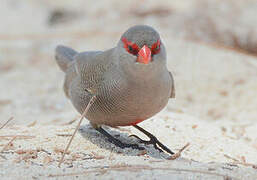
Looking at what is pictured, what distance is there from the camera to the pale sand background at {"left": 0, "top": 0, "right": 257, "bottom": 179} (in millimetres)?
2945

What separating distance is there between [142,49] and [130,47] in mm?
135

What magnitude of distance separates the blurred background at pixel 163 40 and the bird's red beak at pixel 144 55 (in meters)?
2.31

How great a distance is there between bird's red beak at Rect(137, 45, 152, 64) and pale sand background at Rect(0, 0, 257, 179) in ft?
2.08

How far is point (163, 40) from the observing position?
27.1 ft

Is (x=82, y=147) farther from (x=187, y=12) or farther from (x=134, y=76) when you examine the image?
(x=187, y=12)

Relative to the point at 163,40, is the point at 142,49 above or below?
above

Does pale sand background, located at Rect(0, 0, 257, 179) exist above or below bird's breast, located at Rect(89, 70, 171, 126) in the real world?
below

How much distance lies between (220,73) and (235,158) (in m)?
3.22

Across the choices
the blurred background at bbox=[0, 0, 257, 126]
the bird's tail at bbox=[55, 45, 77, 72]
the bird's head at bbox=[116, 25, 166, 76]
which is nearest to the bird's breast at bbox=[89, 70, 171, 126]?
the bird's head at bbox=[116, 25, 166, 76]

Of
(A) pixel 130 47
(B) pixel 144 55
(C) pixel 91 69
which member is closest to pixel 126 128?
(C) pixel 91 69

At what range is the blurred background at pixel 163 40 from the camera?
19.6 ft

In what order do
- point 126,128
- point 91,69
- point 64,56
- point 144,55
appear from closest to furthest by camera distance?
point 144,55, point 91,69, point 126,128, point 64,56

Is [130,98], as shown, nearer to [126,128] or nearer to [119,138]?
[119,138]

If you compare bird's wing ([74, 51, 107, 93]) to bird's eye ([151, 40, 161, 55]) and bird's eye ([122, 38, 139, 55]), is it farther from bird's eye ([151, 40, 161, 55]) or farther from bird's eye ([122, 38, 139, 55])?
bird's eye ([151, 40, 161, 55])
